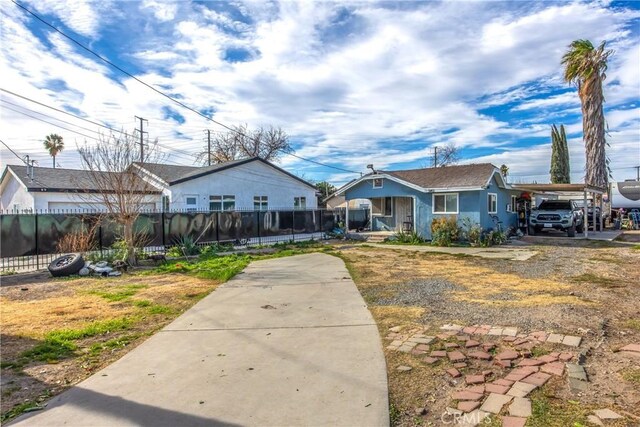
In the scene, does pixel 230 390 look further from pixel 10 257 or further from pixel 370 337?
pixel 10 257

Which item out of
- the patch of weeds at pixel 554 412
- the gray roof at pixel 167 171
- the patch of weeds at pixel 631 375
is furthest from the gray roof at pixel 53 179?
the patch of weeds at pixel 631 375

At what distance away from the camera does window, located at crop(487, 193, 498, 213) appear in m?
18.8

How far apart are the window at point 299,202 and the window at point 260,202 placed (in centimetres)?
235

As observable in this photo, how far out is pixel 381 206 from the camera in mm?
23859

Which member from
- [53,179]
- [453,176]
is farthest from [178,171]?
[453,176]

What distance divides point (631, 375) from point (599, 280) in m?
6.12

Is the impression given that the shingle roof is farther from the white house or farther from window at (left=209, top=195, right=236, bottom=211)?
window at (left=209, top=195, right=236, bottom=211)

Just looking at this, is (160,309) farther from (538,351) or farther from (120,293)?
(538,351)

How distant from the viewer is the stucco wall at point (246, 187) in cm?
2138

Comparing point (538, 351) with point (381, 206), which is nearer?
point (538, 351)

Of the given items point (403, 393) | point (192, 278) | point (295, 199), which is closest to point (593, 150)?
point (295, 199)

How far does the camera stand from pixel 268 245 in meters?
18.3

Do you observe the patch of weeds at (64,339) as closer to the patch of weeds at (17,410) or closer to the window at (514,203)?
the patch of weeds at (17,410)

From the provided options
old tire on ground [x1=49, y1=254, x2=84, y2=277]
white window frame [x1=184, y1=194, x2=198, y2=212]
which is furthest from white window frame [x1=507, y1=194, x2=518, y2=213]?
→ old tire on ground [x1=49, y1=254, x2=84, y2=277]
